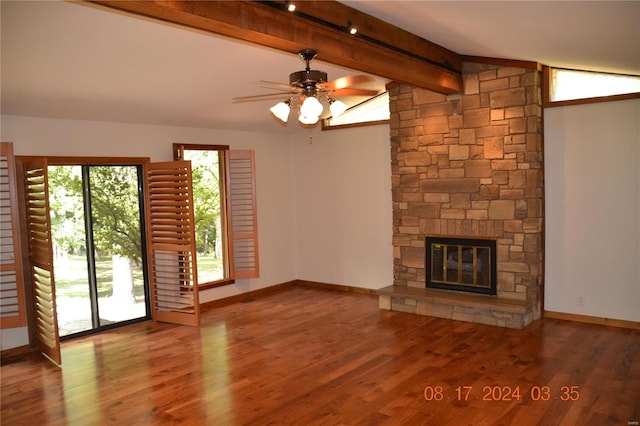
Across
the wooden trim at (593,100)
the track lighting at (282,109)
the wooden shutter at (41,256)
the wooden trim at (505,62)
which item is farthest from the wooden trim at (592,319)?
the wooden shutter at (41,256)

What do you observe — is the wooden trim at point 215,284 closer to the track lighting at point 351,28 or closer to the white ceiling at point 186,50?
the white ceiling at point 186,50

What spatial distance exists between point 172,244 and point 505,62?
14.6 ft

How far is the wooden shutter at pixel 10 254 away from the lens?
190 inches

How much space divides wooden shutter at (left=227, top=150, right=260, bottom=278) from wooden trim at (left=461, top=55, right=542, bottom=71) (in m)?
3.24

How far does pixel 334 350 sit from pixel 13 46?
12.5ft

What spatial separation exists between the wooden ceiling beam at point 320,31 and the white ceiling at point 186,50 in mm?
147

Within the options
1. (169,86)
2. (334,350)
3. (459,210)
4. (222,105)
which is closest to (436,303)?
(459,210)

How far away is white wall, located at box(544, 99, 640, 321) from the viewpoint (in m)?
5.25

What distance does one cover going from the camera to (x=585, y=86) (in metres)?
5.47

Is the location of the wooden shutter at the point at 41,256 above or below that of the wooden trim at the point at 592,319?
above

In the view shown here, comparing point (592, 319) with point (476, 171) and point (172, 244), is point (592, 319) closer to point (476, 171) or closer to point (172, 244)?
point (476, 171)

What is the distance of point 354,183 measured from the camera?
7.48 m

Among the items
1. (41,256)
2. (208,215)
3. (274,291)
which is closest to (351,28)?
(41,256)

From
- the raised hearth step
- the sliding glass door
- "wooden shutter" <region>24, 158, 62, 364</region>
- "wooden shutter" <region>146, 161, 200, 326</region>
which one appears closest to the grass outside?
the sliding glass door
